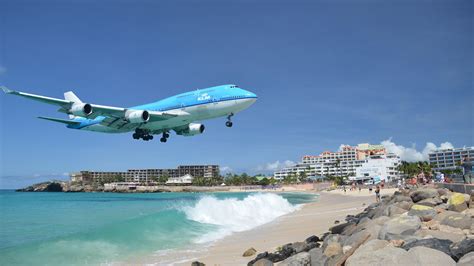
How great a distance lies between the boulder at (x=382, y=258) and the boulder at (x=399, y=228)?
2365 mm

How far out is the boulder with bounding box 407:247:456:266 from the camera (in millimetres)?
7402

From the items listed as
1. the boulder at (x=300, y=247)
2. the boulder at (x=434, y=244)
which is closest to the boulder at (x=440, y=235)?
the boulder at (x=434, y=244)

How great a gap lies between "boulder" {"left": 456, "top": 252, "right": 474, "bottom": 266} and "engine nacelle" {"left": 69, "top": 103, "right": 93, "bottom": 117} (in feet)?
97.3

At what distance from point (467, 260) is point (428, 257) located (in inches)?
25.7

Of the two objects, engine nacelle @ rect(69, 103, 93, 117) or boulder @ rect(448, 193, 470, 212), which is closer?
boulder @ rect(448, 193, 470, 212)

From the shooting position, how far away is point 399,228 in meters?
10.7

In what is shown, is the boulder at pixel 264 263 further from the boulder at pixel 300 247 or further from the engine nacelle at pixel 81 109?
the engine nacelle at pixel 81 109

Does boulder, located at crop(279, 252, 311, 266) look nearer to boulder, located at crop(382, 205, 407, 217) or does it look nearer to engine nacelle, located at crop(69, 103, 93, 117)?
boulder, located at crop(382, 205, 407, 217)

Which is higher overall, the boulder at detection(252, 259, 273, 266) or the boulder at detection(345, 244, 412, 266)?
the boulder at detection(345, 244, 412, 266)

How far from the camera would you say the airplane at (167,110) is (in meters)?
31.6

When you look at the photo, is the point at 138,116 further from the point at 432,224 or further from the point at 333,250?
the point at 432,224

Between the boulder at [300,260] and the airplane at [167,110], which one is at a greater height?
the airplane at [167,110]

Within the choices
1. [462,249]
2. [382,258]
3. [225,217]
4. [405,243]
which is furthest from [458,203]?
[225,217]

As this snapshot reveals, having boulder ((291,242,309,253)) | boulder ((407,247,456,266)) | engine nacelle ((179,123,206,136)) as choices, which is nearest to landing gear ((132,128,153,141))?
engine nacelle ((179,123,206,136))
